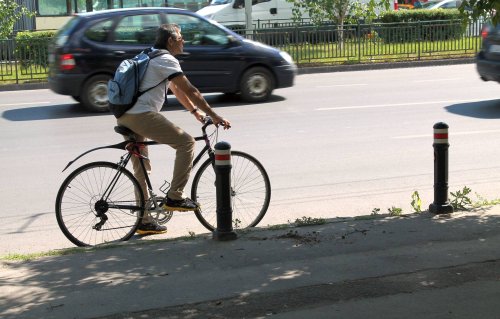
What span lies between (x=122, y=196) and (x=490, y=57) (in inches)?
379

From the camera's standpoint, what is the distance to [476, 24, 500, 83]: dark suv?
14499 mm

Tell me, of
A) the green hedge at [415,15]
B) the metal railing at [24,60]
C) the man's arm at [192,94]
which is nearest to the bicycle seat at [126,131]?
the man's arm at [192,94]

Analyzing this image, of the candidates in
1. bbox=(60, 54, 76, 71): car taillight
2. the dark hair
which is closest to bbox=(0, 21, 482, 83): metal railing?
bbox=(60, 54, 76, 71): car taillight

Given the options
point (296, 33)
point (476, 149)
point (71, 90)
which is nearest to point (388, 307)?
point (476, 149)

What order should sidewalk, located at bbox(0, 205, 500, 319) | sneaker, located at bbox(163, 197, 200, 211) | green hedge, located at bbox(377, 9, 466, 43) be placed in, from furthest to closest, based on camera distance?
green hedge, located at bbox(377, 9, 466, 43) < sneaker, located at bbox(163, 197, 200, 211) < sidewalk, located at bbox(0, 205, 500, 319)

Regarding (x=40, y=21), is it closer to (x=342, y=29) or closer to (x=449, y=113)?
(x=342, y=29)

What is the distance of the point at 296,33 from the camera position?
22.3 meters

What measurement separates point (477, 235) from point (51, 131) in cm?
808

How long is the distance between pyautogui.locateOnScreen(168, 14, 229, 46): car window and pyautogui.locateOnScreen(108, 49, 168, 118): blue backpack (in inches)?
341

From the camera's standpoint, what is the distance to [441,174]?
729 centimetres

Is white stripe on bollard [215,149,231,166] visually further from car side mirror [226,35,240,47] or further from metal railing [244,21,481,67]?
metal railing [244,21,481,67]

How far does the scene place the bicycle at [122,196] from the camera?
6.84m

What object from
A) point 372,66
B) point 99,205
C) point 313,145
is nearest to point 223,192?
point 99,205

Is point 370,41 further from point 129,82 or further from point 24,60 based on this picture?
point 129,82
